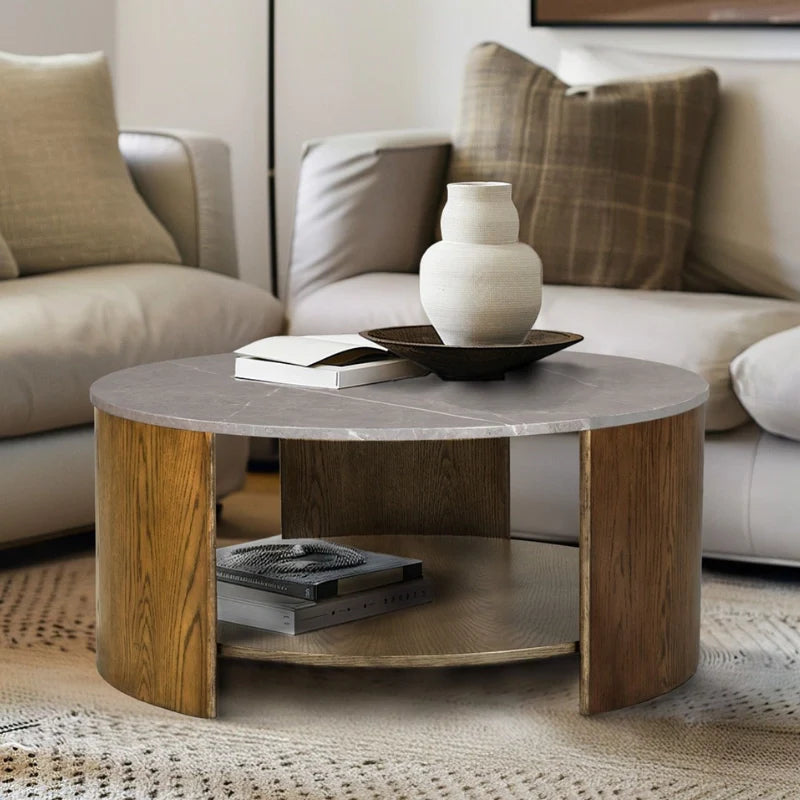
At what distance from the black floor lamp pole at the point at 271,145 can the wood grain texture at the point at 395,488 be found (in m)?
1.59

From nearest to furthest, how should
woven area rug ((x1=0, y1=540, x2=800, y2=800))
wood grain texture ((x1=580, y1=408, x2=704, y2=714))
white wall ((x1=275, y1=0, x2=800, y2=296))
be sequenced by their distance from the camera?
woven area rug ((x1=0, y1=540, x2=800, y2=800)), wood grain texture ((x1=580, y1=408, x2=704, y2=714)), white wall ((x1=275, y1=0, x2=800, y2=296))

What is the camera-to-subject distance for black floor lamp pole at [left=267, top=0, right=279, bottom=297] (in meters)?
3.50

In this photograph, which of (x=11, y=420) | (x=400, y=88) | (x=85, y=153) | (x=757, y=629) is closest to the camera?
(x=757, y=629)

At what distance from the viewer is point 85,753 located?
1.51 metres

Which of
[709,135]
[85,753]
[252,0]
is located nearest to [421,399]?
[85,753]

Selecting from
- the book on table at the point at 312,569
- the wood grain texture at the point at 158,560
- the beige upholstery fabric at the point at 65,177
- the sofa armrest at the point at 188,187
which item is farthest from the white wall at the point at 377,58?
the wood grain texture at the point at 158,560

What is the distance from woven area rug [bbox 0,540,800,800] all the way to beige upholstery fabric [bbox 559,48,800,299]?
38.6 inches

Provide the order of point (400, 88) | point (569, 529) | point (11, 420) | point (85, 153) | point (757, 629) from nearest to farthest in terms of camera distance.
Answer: point (757, 629), point (11, 420), point (569, 529), point (85, 153), point (400, 88)

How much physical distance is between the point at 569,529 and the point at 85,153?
1248mm

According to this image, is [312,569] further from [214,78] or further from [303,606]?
[214,78]

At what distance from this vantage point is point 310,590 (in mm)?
1697

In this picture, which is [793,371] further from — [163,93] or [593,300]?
[163,93]

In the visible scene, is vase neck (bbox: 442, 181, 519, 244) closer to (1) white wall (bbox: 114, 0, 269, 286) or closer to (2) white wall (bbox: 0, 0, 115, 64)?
(1) white wall (bbox: 114, 0, 269, 286)

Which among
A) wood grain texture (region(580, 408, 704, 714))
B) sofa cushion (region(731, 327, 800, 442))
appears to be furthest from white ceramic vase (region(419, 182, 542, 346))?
sofa cushion (region(731, 327, 800, 442))
